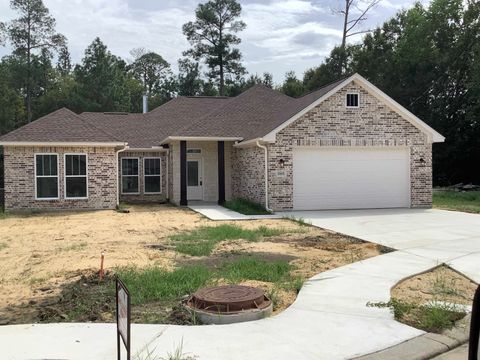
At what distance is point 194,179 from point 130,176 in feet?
10.8

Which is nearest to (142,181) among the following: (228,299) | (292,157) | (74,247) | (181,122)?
(181,122)

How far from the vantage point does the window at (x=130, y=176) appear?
26.0 meters

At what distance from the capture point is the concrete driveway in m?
10.2

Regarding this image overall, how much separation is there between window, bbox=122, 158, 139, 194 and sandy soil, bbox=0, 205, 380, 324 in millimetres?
8056

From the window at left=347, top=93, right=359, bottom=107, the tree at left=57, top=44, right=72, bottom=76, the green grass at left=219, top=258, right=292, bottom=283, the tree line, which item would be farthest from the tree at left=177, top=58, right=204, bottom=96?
the green grass at left=219, top=258, right=292, bottom=283

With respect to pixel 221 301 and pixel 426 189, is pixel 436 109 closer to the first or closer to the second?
pixel 426 189

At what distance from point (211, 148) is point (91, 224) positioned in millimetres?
9993

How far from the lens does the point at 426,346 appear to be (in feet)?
17.6

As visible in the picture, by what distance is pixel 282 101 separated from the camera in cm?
2688

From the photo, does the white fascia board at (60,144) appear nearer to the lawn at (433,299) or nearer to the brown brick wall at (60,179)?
the brown brick wall at (60,179)

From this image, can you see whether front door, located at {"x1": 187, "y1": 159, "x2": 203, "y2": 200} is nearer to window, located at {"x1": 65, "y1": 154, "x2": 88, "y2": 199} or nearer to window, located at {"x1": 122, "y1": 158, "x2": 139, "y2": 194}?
window, located at {"x1": 122, "y1": 158, "x2": 139, "y2": 194}

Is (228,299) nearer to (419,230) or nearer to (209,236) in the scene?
(209,236)

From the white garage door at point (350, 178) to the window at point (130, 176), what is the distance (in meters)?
9.58

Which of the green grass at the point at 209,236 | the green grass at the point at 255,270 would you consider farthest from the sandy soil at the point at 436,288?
the green grass at the point at 209,236
